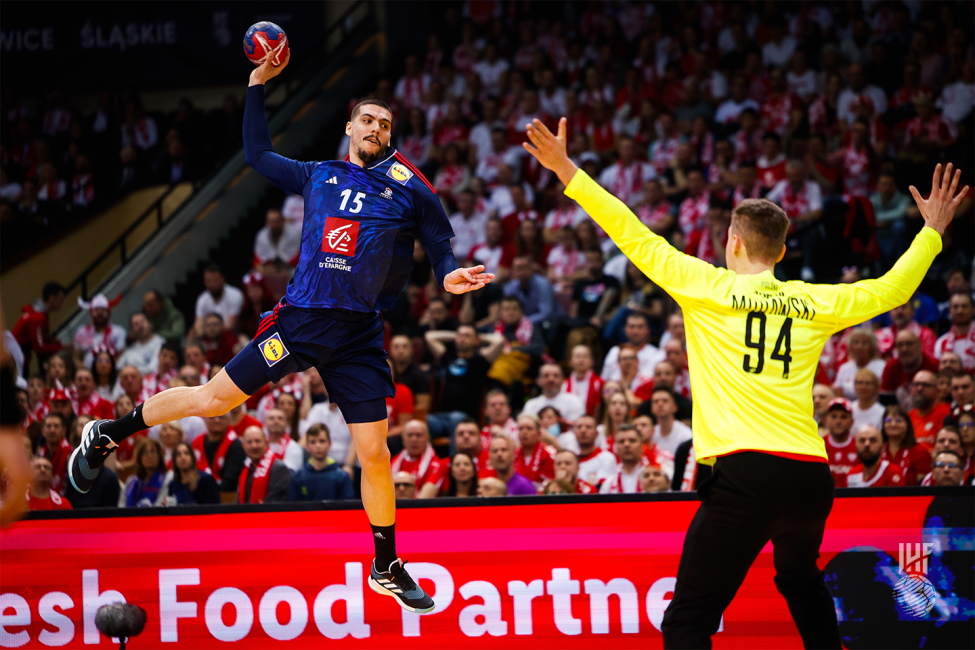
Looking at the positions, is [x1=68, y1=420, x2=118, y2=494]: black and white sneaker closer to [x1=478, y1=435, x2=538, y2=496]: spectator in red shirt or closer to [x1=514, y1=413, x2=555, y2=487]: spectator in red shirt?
[x1=478, y1=435, x2=538, y2=496]: spectator in red shirt

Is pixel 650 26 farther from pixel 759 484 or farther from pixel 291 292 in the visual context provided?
pixel 759 484

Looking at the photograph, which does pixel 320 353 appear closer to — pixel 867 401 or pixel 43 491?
pixel 43 491

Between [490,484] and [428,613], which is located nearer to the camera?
[428,613]

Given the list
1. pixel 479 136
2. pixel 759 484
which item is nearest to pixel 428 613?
pixel 759 484

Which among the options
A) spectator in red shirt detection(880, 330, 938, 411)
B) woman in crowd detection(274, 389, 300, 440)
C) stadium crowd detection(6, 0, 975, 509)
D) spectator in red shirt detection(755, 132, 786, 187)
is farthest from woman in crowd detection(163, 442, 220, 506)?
spectator in red shirt detection(755, 132, 786, 187)

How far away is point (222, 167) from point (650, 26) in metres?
6.76

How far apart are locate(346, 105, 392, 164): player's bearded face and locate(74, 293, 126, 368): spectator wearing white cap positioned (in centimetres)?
772

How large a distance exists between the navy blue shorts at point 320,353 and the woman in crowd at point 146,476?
410 centimetres

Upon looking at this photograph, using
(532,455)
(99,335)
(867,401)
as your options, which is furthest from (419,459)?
(99,335)

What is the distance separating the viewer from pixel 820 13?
1330 centimetres

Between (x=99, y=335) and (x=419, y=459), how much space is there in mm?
5798

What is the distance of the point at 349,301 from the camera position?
4.73m

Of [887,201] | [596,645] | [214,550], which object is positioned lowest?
[596,645]

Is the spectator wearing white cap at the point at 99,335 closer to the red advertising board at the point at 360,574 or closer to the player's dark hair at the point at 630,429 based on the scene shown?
the red advertising board at the point at 360,574
